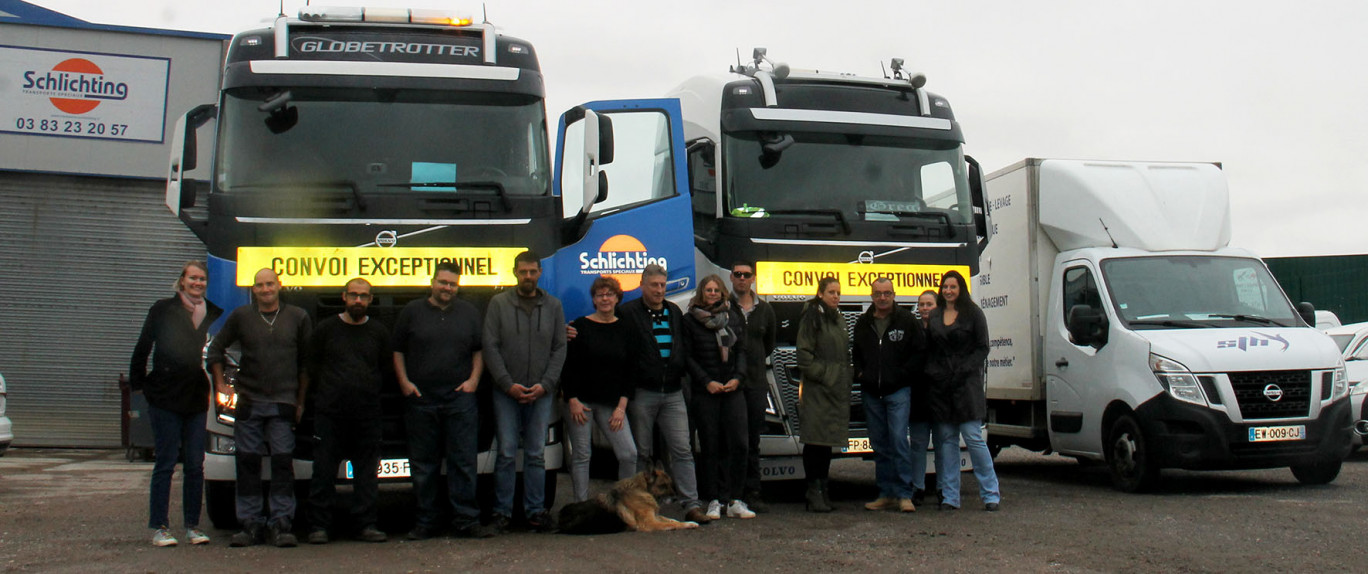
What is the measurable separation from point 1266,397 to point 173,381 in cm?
815

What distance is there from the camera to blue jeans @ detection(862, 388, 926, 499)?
9320 millimetres

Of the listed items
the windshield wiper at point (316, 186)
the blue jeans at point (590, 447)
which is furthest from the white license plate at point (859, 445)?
the windshield wiper at point (316, 186)

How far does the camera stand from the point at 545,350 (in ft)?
26.3

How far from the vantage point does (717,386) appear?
28.5ft

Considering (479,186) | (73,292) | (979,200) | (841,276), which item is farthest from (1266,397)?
(73,292)

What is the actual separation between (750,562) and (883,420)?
2.92 m

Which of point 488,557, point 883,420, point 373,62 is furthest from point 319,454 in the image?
point 883,420

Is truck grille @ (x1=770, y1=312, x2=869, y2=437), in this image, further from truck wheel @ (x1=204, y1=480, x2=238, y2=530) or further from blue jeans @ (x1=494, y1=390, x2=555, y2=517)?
truck wheel @ (x1=204, y1=480, x2=238, y2=530)

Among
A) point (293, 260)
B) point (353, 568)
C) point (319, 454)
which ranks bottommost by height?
point (353, 568)

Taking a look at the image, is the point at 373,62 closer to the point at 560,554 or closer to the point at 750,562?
the point at 560,554

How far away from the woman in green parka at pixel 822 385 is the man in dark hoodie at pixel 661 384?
1.02 m

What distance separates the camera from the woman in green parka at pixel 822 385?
30.0 ft

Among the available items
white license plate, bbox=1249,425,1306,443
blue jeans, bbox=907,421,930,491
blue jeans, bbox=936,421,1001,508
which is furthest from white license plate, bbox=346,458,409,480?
white license plate, bbox=1249,425,1306,443

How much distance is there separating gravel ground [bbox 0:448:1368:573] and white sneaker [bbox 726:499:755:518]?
0.14m
